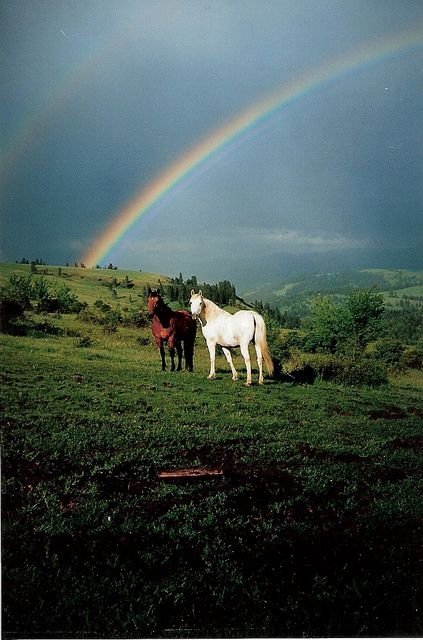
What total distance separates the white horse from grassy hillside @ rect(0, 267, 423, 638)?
0.16 meters

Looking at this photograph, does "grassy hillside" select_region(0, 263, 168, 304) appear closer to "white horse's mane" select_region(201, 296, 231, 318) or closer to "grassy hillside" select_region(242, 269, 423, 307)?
"white horse's mane" select_region(201, 296, 231, 318)

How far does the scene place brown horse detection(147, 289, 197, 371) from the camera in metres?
6.12

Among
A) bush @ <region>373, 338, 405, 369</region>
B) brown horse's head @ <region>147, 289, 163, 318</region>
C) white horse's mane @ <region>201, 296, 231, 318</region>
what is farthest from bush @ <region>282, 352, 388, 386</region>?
brown horse's head @ <region>147, 289, 163, 318</region>

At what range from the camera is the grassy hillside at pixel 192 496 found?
12.7ft

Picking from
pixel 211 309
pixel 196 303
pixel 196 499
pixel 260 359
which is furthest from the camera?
pixel 211 309

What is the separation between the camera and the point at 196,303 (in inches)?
243

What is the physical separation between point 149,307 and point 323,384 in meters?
2.47

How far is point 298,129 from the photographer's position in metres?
5.74

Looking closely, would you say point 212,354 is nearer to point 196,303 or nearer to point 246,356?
point 246,356

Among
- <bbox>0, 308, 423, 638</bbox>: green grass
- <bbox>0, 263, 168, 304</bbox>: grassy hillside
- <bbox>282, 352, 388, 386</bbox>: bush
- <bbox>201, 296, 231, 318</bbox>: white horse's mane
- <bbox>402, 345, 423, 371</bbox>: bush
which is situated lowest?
<bbox>0, 308, 423, 638</bbox>: green grass

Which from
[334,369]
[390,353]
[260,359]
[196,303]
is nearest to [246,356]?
[260,359]

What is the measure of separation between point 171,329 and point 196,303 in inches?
18.6

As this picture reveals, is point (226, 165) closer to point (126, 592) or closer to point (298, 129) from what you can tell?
point (298, 129)

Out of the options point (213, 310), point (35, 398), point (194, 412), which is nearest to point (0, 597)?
point (35, 398)
